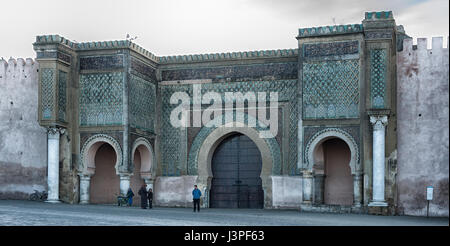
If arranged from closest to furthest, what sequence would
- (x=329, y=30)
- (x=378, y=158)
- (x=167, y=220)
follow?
(x=167, y=220) < (x=378, y=158) < (x=329, y=30)

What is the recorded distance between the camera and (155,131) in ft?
57.9

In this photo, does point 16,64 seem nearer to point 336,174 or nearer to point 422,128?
point 336,174

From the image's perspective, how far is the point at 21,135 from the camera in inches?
679

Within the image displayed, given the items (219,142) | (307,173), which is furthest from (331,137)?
(219,142)

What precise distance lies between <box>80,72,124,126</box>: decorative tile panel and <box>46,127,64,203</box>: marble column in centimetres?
75

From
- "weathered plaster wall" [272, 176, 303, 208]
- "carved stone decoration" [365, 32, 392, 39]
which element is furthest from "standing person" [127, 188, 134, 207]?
"carved stone decoration" [365, 32, 392, 39]

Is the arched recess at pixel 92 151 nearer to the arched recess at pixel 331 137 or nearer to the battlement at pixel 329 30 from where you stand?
the arched recess at pixel 331 137

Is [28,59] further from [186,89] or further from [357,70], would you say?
[357,70]

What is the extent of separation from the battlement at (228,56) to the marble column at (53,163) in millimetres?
3286

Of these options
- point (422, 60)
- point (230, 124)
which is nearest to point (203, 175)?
point (230, 124)

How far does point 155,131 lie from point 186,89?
127 cm

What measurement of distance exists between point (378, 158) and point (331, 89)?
1.76 m

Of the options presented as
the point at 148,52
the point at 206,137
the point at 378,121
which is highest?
the point at 148,52

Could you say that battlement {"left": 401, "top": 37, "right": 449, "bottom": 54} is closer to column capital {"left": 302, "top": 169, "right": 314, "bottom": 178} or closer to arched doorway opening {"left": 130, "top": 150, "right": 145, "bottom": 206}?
column capital {"left": 302, "top": 169, "right": 314, "bottom": 178}
